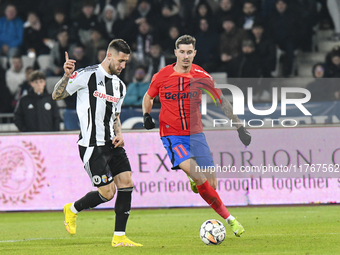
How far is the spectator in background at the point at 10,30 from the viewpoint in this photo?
14.7m

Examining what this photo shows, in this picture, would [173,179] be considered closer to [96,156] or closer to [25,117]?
[25,117]

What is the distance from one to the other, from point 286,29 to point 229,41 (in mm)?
1445

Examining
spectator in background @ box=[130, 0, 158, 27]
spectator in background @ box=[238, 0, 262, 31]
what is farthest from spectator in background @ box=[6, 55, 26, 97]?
spectator in background @ box=[238, 0, 262, 31]

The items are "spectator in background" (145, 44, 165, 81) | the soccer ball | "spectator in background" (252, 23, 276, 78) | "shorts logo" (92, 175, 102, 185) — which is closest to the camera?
the soccer ball

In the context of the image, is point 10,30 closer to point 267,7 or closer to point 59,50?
point 59,50

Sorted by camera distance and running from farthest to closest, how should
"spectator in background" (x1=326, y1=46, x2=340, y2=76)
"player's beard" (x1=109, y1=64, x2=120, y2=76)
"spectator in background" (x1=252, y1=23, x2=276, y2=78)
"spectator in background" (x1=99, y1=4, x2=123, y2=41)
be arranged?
"spectator in background" (x1=99, y1=4, x2=123, y2=41) → "spectator in background" (x1=252, y1=23, x2=276, y2=78) → "spectator in background" (x1=326, y1=46, x2=340, y2=76) → "player's beard" (x1=109, y1=64, x2=120, y2=76)

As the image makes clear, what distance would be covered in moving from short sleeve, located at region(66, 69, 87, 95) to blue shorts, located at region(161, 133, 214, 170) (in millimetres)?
1327

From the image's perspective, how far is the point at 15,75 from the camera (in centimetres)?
1401

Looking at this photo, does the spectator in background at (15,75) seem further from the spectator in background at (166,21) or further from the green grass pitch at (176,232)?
the green grass pitch at (176,232)

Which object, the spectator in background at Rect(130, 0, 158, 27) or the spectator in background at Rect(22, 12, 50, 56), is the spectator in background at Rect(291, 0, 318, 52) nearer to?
the spectator in background at Rect(130, 0, 158, 27)

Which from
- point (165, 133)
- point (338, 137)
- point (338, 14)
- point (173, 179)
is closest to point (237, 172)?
point (173, 179)

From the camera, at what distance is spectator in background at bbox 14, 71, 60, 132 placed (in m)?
11.3

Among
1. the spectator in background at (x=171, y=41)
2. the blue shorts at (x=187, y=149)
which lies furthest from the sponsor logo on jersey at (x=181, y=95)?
the spectator in background at (x=171, y=41)

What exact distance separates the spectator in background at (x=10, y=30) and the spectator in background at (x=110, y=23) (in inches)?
86.1
